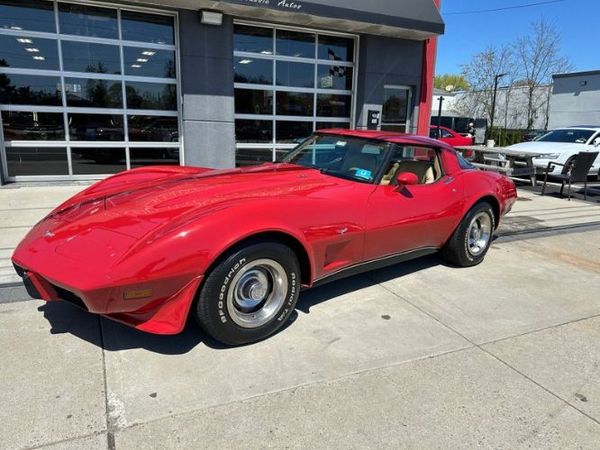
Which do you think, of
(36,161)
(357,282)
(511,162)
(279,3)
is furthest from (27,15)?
(511,162)

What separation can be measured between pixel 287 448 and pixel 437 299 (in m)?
2.30

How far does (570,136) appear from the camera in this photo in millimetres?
13219

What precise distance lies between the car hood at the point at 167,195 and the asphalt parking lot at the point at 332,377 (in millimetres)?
812

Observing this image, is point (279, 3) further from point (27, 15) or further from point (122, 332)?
point (122, 332)

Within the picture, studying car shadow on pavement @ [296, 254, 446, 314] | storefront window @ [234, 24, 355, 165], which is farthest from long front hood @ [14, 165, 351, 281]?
storefront window @ [234, 24, 355, 165]

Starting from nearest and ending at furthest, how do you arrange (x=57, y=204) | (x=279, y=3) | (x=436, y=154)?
1. (x=436, y=154)
2. (x=57, y=204)
3. (x=279, y=3)

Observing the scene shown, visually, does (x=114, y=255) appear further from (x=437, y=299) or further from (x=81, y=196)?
(x=437, y=299)

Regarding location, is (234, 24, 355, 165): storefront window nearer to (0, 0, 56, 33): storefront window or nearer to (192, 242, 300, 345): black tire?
(0, 0, 56, 33): storefront window

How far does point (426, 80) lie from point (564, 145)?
424cm

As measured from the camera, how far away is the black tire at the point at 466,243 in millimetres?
4703

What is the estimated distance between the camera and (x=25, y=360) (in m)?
2.85

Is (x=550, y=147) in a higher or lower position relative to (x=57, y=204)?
higher

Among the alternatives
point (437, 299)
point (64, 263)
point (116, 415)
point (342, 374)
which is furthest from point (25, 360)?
point (437, 299)

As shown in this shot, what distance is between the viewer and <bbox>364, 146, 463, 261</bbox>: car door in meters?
3.76
